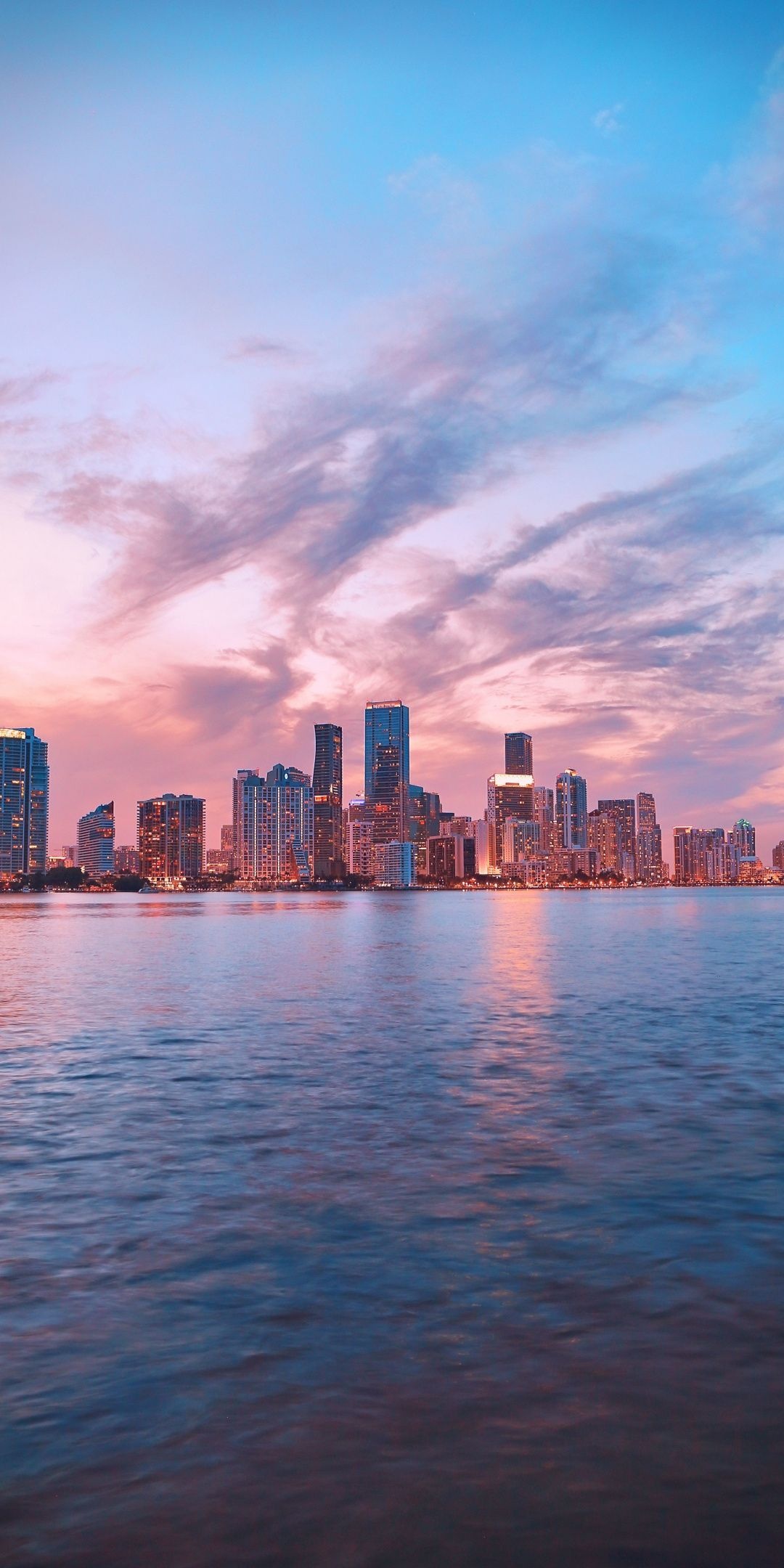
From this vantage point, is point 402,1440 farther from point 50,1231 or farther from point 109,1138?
point 109,1138

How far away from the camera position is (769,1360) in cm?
1114

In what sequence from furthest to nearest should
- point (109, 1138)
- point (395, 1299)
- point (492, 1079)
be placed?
1. point (492, 1079)
2. point (109, 1138)
3. point (395, 1299)

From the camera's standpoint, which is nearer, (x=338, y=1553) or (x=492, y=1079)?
(x=338, y=1553)

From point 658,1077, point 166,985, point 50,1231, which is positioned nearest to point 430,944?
point 166,985

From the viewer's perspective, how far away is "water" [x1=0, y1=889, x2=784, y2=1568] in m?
8.51

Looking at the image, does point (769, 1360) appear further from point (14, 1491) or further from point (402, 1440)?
point (14, 1491)

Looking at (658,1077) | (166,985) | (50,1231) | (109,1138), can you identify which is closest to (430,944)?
(166,985)

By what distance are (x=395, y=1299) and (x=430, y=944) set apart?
8711 centimetres

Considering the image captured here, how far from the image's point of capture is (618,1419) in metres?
9.91

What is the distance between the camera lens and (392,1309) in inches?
500

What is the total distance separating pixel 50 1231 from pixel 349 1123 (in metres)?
8.81

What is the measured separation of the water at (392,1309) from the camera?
8.51 m

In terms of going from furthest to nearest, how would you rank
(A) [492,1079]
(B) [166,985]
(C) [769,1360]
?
(B) [166,985] → (A) [492,1079] → (C) [769,1360]

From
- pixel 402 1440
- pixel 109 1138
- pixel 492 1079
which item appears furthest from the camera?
pixel 492 1079
